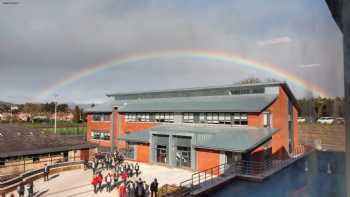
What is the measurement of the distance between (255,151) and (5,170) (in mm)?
19782

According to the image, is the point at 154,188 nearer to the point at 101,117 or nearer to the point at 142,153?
the point at 142,153

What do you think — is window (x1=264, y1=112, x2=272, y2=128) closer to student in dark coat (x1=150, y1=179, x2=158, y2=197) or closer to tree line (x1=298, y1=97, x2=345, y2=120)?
student in dark coat (x1=150, y1=179, x2=158, y2=197)

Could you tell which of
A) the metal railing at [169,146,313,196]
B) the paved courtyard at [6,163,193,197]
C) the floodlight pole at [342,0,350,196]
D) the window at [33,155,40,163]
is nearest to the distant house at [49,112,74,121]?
the paved courtyard at [6,163,193,197]

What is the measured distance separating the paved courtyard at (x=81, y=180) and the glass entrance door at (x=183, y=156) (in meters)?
0.90

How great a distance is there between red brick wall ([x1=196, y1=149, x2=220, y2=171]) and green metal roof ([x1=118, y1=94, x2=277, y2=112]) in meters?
5.52

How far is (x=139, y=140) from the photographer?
1272 inches

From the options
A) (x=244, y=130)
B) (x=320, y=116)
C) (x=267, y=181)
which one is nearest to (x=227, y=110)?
(x=244, y=130)

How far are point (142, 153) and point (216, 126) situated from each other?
8.88 m

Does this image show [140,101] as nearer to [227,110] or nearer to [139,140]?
[139,140]

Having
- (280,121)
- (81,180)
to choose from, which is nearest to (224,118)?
(280,121)

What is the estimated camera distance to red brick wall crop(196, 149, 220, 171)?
82.8 feet

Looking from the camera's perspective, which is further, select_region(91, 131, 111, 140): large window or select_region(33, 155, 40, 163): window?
select_region(91, 131, 111, 140): large window

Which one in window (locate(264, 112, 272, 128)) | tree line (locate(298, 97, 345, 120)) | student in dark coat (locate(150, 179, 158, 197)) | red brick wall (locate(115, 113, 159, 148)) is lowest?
student in dark coat (locate(150, 179, 158, 197))

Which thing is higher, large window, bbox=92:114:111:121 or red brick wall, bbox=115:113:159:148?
large window, bbox=92:114:111:121
